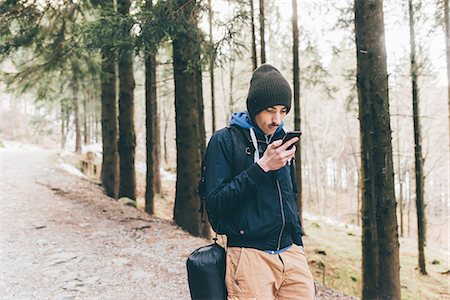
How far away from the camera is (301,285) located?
228 cm

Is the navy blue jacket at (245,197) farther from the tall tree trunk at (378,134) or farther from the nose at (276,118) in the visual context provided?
the tall tree trunk at (378,134)

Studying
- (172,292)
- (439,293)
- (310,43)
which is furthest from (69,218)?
(439,293)

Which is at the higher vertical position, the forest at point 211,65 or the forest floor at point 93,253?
the forest at point 211,65

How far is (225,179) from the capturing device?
2.19 m

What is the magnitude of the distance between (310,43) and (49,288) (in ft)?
35.7

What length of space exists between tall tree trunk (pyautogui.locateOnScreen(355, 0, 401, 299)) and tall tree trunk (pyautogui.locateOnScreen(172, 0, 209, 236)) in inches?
125

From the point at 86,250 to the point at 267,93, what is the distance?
198 inches

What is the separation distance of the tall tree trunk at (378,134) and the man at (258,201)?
132 inches

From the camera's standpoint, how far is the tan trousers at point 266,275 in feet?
7.06

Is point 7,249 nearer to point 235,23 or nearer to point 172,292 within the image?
point 172,292

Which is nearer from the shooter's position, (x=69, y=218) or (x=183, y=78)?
(x=183, y=78)

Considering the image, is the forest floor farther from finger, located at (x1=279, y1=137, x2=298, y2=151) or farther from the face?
finger, located at (x1=279, y1=137, x2=298, y2=151)

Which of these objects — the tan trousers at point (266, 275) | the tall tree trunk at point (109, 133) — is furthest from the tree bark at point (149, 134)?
the tan trousers at point (266, 275)

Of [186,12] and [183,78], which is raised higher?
[186,12]
